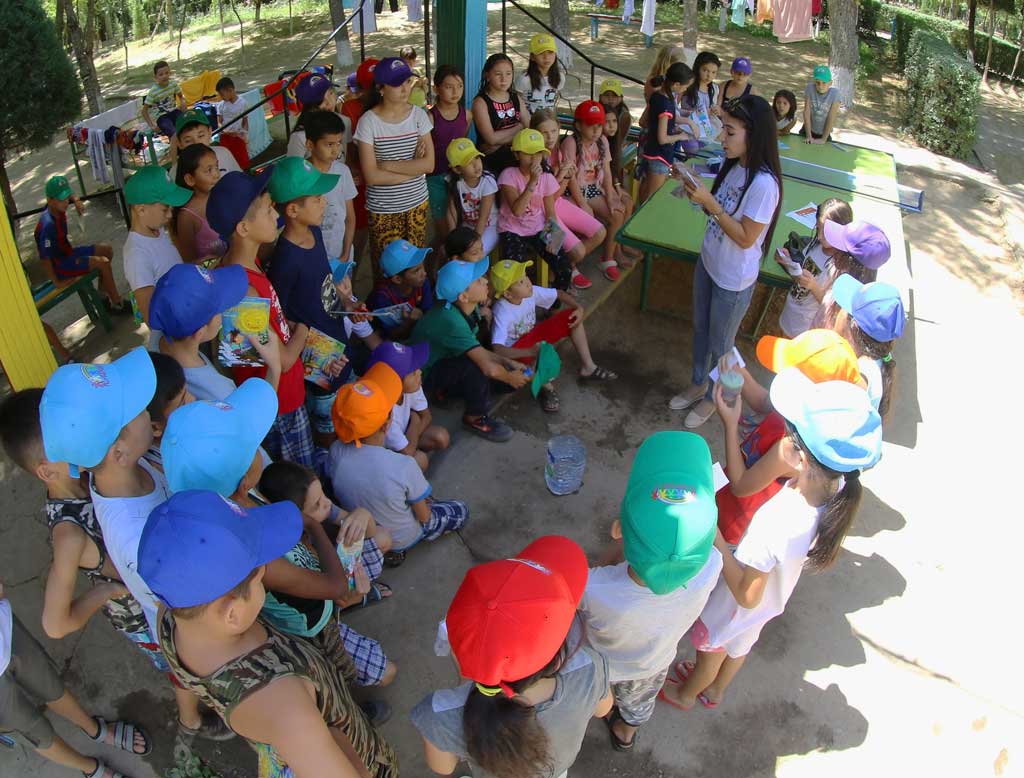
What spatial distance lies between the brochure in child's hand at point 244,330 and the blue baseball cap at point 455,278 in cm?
102

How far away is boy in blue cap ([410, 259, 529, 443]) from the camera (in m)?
3.51

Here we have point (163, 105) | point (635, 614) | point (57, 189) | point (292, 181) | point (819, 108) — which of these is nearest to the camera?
point (635, 614)

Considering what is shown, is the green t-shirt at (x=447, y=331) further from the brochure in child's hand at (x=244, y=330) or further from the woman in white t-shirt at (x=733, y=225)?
the woman in white t-shirt at (x=733, y=225)

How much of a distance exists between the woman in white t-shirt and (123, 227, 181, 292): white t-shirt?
96.6 inches

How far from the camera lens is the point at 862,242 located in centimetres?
308

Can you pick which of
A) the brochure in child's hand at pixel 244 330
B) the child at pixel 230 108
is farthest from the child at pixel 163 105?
the brochure in child's hand at pixel 244 330

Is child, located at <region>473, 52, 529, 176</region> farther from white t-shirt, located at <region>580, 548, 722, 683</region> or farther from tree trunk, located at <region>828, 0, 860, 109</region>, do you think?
tree trunk, located at <region>828, 0, 860, 109</region>

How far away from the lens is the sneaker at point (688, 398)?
418 cm

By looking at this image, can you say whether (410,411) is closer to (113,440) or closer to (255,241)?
(255,241)

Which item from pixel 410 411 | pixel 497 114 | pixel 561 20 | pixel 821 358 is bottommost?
pixel 410 411

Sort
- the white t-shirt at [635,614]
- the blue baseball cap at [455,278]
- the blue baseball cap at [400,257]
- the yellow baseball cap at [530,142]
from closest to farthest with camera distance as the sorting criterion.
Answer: the white t-shirt at [635,614], the blue baseball cap at [455,278], the blue baseball cap at [400,257], the yellow baseball cap at [530,142]

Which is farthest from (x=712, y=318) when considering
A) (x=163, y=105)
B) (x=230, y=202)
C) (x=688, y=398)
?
(x=163, y=105)

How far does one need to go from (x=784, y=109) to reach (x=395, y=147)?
4.50 m

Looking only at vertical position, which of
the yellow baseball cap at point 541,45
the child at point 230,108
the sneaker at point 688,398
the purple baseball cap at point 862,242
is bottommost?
the sneaker at point 688,398
